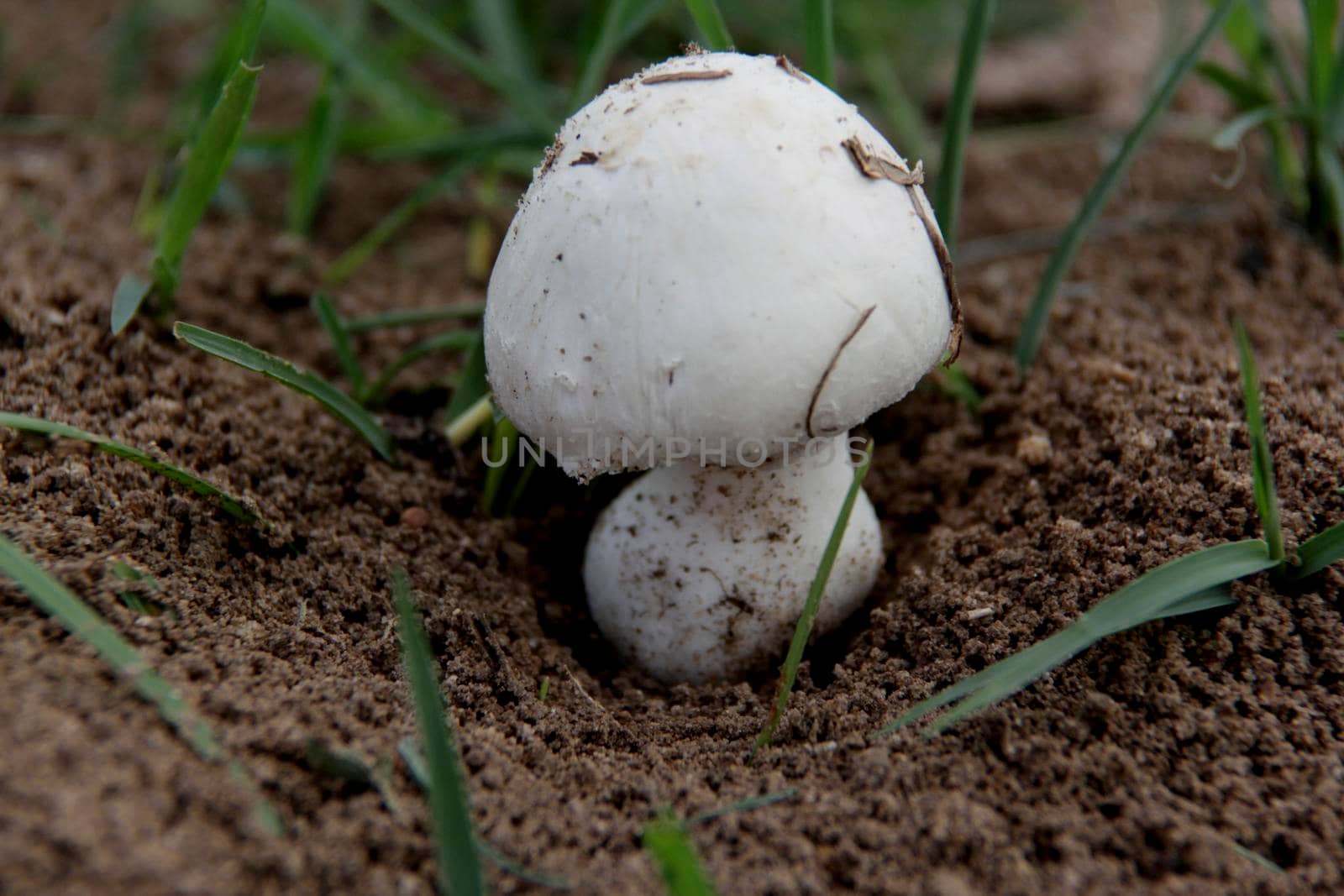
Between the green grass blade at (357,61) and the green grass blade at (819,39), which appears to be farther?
the green grass blade at (357,61)

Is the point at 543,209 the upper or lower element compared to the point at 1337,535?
upper

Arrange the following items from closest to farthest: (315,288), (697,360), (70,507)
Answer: (697,360) → (70,507) → (315,288)

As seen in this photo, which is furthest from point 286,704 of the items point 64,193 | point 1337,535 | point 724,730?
point 64,193

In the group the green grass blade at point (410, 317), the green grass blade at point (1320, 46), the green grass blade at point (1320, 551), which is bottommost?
the green grass blade at point (1320, 551)

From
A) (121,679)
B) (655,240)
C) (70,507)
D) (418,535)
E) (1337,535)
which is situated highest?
(655,240)

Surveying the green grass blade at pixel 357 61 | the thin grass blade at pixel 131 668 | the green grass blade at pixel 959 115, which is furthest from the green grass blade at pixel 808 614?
the green grass blade at pixel 357 61

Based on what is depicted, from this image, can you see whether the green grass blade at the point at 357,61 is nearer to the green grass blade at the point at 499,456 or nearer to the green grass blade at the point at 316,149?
the green grass blade at the point at 316,149

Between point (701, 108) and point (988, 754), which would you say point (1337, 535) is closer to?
point (988, 754)
